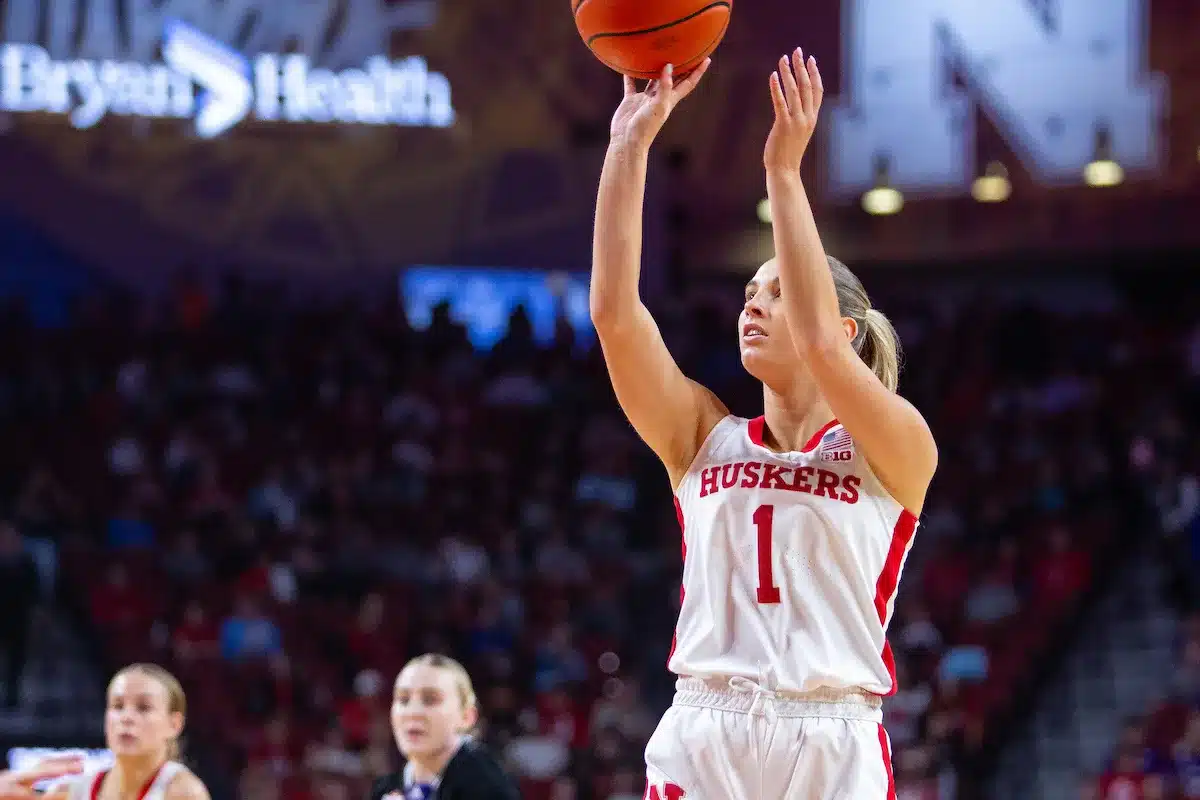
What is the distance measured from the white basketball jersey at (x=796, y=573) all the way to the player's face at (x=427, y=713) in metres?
2.18

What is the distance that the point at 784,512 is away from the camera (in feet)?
9.39

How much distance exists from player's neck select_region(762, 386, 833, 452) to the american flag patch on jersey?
0.07 m

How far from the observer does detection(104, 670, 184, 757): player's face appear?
500 centimetres

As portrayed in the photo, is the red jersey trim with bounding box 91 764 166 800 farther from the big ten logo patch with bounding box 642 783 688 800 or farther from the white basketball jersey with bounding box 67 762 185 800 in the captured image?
the big ten logo patch with bounding box 642 783 688 800

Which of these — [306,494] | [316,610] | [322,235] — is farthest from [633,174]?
[322,235]

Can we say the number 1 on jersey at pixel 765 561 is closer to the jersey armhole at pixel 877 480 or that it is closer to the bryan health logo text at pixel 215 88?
the jersey armhole at pixel 877 480

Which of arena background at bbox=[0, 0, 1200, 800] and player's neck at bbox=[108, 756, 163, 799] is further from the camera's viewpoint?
arena background at bbox=[0, 0, 1200, 800]

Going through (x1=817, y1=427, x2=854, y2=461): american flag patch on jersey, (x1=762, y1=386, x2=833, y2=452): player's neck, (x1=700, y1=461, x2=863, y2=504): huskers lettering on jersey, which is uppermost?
(x1=762, y1=386, x2=833, y2=452): player's neck

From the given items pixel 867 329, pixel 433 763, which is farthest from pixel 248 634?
pixel 867 329

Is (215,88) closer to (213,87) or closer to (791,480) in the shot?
(213,87)

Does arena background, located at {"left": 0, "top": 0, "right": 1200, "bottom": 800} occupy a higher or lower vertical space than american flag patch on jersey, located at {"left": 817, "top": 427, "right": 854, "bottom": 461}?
higher

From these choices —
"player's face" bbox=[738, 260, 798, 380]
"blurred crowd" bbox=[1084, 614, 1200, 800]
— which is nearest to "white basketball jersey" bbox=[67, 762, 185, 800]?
"player's face" bbox=[738, 260, 798, 380]

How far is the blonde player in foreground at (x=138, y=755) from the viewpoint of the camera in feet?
16.4

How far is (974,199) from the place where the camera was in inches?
626
